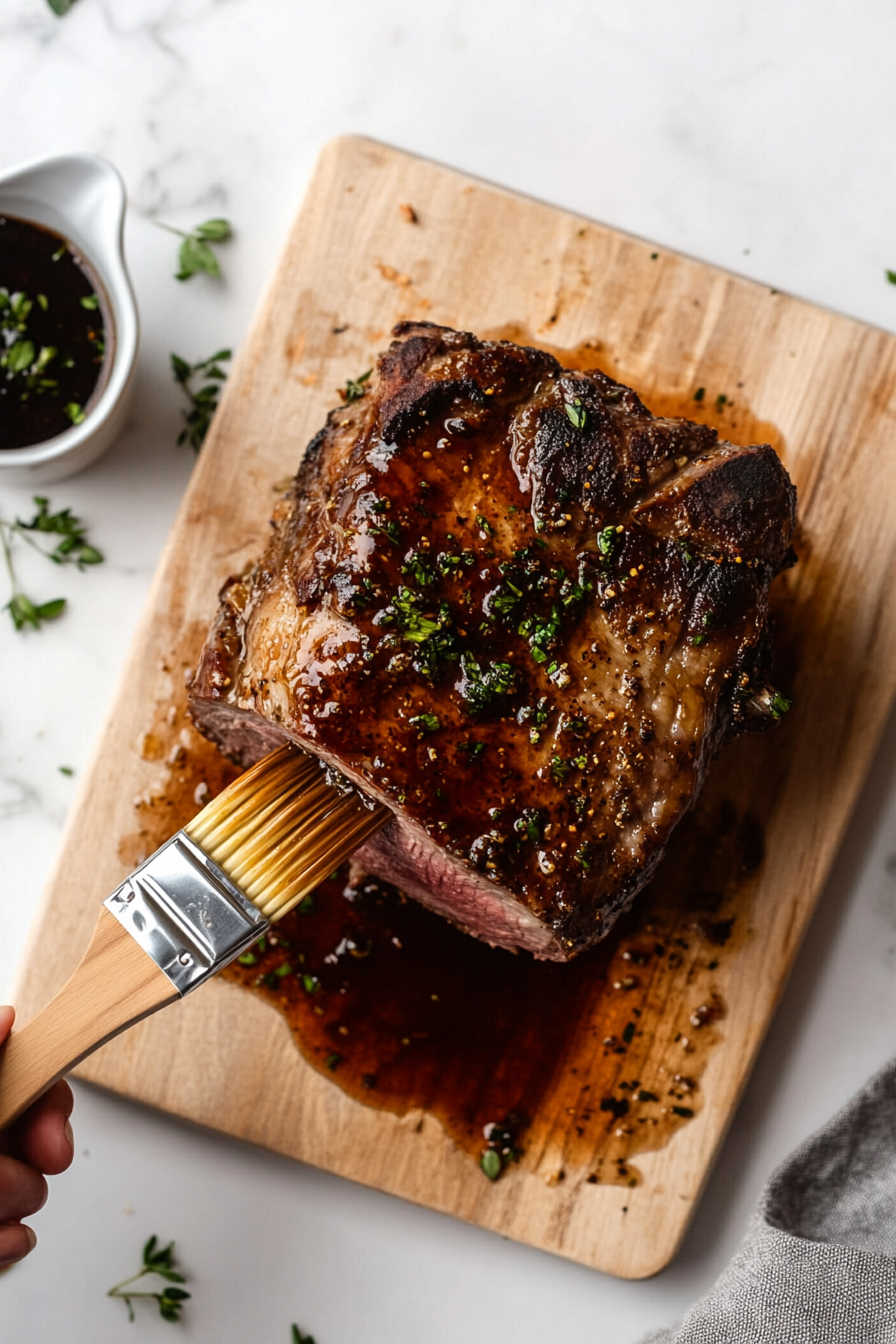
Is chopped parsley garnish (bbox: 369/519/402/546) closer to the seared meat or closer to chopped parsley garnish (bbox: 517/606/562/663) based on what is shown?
the seared meat

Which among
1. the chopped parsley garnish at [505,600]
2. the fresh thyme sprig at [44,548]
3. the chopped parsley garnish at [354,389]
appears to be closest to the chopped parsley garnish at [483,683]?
the chopped parsley garnish at [505,600]

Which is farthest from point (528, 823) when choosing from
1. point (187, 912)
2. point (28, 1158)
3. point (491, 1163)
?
point (28, 1158)

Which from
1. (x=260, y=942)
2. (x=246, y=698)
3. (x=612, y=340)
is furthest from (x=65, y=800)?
(x=612, y=340)

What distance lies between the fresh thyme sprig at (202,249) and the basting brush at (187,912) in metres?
1.62

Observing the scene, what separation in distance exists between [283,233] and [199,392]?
567 millimetres

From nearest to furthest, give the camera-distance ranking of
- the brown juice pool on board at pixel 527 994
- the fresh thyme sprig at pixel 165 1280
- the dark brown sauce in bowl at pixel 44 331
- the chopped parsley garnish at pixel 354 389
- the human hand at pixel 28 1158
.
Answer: the human hand at pixel 28 1158, the chopped parsley garnish at pixel 354 389, the dark brown sauce in bowl at pixel 44 331, the brown juice pool on board at pixel 527 994, the fresh thyme sprig at pixel 165 1280

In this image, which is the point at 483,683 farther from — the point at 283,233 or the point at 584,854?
the point at 283,233

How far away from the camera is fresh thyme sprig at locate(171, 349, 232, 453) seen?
3371mm

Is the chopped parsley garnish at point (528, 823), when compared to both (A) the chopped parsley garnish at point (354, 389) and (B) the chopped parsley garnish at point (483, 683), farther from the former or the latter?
(A) the chopped parsley garnish at point (354, 389)

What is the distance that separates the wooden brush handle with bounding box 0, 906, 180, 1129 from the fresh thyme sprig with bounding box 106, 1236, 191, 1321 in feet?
3.11

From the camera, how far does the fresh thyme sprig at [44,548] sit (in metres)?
3.37

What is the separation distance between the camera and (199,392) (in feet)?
11.1

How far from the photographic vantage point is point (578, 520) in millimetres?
→ 2543

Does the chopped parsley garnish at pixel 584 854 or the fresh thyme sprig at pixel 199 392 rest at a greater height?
the fresh thyme sprig at pixel 199 392
